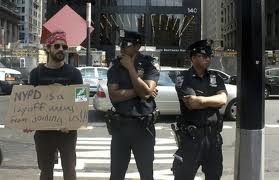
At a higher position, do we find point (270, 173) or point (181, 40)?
point (181, 40)

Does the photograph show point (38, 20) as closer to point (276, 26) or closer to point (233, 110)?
point (276, 26)

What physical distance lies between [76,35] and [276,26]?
56945 mm

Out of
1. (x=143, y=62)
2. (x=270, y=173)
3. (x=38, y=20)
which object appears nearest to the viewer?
(x=143, y=62)

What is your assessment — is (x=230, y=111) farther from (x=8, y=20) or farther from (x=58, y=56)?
(x=8, y=20)

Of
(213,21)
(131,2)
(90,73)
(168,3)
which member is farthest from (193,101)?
(213,21)

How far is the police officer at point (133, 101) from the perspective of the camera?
5.00 metres

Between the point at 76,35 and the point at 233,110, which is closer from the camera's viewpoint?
the point at 76,35

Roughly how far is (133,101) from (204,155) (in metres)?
0.80

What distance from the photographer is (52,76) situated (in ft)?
17.4

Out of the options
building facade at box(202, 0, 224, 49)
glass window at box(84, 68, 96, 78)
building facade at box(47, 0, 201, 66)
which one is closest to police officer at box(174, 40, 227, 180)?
glass window at box(84, 68, 96, 78)

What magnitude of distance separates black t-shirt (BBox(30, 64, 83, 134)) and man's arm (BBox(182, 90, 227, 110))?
3.81 ft

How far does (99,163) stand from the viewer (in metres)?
9.02

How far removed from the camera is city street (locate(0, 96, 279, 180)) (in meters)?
8.10

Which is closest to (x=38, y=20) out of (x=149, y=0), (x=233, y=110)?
(x=149, y=0)
